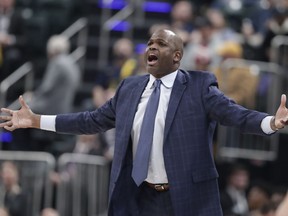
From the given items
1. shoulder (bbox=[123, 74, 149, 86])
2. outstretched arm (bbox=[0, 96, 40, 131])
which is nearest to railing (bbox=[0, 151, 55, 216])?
outstretched arm (bbox=[0, 96, 40, 131])

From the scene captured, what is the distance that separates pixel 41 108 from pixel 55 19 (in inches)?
124

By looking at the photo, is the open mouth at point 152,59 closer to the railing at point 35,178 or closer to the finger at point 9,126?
the finger at point 9,126

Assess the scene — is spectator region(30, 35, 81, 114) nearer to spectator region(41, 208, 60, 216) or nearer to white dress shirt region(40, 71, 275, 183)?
spectator region(41, 208, 60, 216)

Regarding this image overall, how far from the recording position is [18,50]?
1510 centimetres

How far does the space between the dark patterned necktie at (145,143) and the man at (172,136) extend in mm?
14

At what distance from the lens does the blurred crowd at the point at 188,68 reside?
39.4 feet

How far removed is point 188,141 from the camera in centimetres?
646

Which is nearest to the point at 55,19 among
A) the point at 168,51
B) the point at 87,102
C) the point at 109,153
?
the point at 87,102

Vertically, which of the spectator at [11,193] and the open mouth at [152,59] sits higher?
the open mouth at [152,59]

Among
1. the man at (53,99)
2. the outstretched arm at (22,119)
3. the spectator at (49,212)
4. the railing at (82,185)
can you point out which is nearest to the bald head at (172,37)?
the outstretched arm at (22,119)

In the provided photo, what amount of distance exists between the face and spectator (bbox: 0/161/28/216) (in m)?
5.41

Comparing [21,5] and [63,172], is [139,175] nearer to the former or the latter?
[63,172]

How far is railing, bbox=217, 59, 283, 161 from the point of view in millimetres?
12234

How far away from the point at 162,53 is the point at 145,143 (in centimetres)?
64
